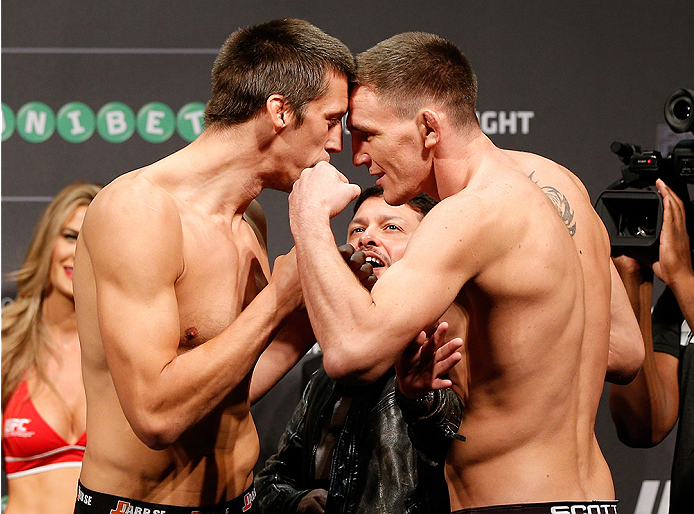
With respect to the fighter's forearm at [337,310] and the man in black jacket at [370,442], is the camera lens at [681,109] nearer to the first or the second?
the man in black jacket at [370,442]

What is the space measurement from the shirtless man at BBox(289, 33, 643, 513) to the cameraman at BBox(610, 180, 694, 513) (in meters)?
0.70

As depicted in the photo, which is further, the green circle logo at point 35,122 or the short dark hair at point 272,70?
the green circle logo at point 35,122

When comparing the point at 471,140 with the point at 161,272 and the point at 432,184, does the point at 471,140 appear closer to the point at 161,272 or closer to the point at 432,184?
the point at 432,184

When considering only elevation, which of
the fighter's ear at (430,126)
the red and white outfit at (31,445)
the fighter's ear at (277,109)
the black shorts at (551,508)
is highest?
the fighter's ear at (277,109)

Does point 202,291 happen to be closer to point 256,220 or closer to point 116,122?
point 256,220

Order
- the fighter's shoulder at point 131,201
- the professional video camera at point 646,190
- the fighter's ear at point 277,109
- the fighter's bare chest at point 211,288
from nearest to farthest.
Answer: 1. the fighter's shoulder at point 131,201
2. the fighter's bare chest at point 211,288
3. the fighter's ear at point 277,109
4. the professional video camera at point 646,190

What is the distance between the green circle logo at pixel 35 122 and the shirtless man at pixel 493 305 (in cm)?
165

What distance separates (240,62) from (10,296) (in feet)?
5.67

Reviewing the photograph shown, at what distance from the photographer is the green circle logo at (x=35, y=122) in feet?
9.36

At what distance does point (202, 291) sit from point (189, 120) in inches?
57.6

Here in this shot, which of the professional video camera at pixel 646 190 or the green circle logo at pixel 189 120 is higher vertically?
the green circle logo at pixel 189 120

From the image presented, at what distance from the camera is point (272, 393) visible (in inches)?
116

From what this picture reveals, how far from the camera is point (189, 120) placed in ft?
9.49

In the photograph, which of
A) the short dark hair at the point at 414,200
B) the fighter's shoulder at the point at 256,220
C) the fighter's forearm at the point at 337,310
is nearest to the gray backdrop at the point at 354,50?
the short dark hair at the point at 414,200
